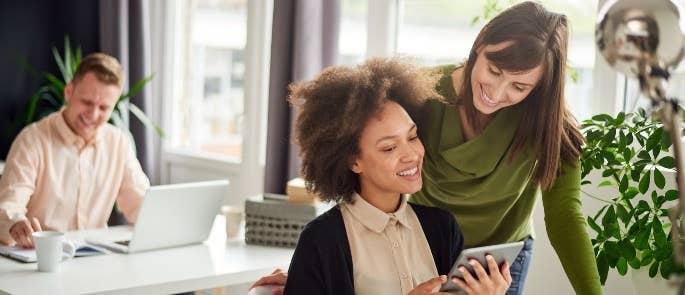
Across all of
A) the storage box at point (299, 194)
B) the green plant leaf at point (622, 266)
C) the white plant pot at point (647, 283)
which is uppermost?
the storage box at point (299, 194)

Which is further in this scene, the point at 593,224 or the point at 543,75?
the point at 593,224

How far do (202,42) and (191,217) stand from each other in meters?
2.25

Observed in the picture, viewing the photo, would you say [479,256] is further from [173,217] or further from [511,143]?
[173,217]

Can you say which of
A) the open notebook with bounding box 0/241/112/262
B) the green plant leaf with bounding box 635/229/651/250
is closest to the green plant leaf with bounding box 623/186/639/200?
the green plant leaf with bounding box 635/229/651/250

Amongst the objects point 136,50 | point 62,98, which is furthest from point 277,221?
point 62,98

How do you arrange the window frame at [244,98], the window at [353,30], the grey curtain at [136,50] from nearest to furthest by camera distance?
the window at [353,30]
the window frame at [244,98]
the grey curtain at [136,50]

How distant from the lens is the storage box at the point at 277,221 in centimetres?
280

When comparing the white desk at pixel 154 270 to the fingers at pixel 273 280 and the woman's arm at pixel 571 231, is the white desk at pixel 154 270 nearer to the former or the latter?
the fingers at pixel 273 280

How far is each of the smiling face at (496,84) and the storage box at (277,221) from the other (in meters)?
0.94

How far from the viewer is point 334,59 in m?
3.71

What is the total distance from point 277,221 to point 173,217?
1.09 ft

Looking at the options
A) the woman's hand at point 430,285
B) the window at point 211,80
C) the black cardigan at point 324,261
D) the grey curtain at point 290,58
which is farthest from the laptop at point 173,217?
the window at point 211,80

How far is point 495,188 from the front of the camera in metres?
2.16

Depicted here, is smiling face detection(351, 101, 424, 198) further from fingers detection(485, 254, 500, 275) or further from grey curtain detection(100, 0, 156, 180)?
grey curtain detection(100, 0, 156, 180)
